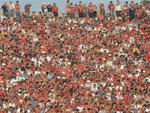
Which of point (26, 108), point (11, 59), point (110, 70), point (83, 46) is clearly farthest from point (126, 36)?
point (26, 108)

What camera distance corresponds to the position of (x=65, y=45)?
36.9 m

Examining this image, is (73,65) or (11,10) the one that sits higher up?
(11,10)

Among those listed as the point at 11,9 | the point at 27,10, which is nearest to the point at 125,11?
the point at 27,10

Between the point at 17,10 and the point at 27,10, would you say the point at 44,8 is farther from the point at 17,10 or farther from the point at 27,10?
the point at 17,10

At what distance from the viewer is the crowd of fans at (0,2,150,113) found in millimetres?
27172

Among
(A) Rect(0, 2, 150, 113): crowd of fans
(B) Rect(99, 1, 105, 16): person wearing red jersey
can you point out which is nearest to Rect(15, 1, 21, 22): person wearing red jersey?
(A) Rect(0, 2, 150, 113): crowd of fans

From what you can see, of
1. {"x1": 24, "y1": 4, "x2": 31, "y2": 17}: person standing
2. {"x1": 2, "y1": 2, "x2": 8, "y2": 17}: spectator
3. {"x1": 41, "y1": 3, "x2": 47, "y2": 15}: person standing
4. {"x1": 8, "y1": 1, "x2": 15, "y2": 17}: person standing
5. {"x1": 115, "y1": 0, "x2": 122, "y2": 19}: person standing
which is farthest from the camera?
{"x1": 41, "y1": 3, "x2": 47, "y2": 15}: person standing

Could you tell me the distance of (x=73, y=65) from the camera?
3378 cm

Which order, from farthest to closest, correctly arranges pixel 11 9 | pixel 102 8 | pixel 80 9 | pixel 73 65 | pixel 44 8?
pixel 102 8, pixel 80 9, pixel 44 8, pixel 11 9, pixel 73 65

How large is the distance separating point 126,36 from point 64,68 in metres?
7.67

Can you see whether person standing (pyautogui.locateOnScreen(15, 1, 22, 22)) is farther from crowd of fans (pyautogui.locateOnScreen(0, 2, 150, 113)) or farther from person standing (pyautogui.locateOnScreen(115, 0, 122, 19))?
person standing (pyautogui.locateOnScreen(115, 0, 122, 19))

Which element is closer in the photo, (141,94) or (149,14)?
(141,94)

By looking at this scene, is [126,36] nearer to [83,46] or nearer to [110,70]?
[83,46]

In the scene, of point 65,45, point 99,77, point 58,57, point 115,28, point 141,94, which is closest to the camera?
point 141,94
